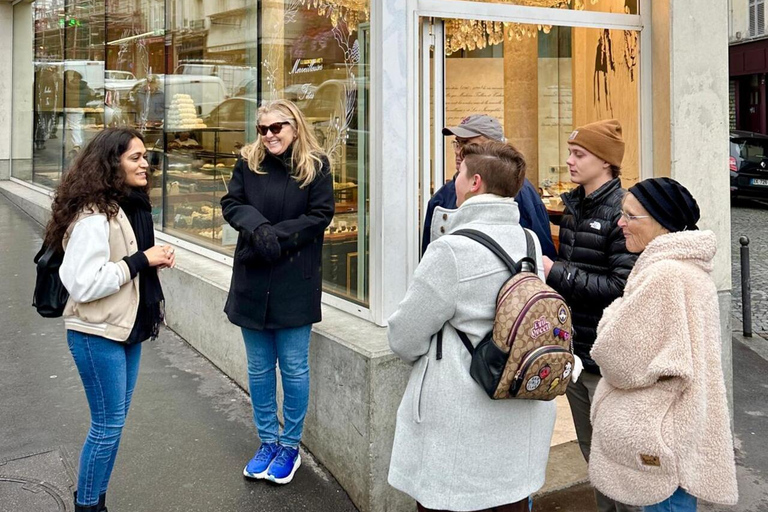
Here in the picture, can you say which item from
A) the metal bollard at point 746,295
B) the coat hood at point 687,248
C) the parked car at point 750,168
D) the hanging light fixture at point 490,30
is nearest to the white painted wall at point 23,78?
the hanging light fixture at point 490,30

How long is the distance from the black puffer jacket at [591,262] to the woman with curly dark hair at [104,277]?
181cm

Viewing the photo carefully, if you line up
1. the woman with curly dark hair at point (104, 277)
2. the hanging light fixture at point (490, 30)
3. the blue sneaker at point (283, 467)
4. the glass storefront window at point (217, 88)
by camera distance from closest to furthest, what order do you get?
the woman with curly dark hair at point (104, 277) → the blue sneaker at point (283, 467) → the hanging light fixture at point (490, 30) → the glass storefront window at point (217, 88)

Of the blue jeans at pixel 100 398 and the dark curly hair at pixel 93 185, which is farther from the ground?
the dark curly hair at pixel 93 185

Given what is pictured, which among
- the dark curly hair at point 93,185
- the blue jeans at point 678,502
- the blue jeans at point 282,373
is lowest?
the blue jeans at point 678,502

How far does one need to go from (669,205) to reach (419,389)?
1087mm

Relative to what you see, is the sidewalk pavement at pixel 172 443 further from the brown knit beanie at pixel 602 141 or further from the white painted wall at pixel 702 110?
the brown knit beanie at pixel 602 141

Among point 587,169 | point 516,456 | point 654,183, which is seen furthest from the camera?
point 587,169

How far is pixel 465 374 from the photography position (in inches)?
102

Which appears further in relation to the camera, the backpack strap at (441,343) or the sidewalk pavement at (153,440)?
the sidewalk pavement at (153,440)

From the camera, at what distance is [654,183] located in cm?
283

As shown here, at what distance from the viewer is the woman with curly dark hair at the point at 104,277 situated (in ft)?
11.0

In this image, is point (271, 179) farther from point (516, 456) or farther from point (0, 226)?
point (0, 226)

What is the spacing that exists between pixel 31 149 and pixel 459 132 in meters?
16.9

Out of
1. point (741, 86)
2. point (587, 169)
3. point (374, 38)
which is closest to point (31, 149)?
point (374, 38)
